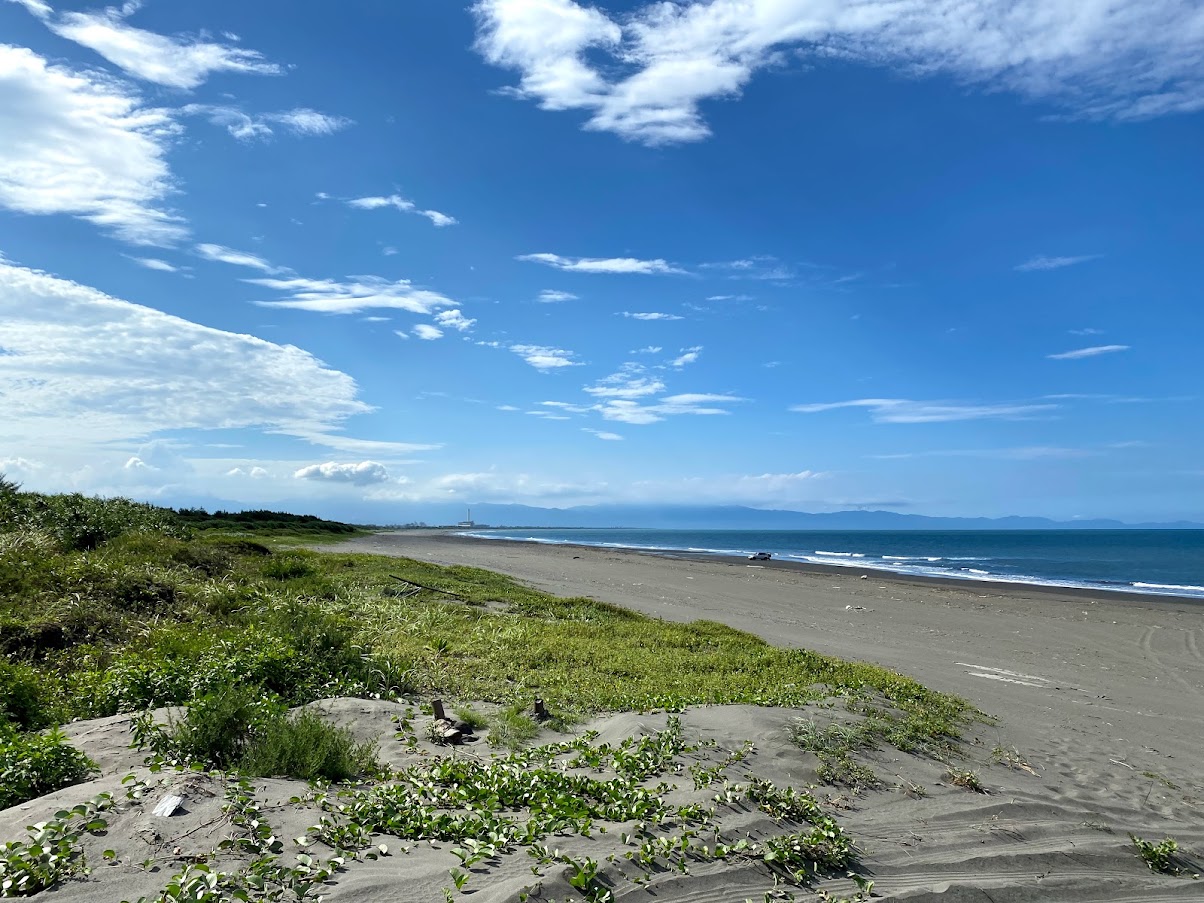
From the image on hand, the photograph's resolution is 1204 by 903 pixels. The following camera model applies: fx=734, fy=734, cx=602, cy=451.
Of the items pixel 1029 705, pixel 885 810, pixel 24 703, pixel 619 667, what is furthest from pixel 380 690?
pixel 1029 705

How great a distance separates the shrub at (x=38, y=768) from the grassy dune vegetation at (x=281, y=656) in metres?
0.01

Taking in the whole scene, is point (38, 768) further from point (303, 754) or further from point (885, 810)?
point (885, 810)

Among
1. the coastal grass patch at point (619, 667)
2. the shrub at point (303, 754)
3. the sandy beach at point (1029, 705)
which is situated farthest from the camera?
the coastal grass patch at point (619, 667)

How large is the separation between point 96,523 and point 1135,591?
156 ft

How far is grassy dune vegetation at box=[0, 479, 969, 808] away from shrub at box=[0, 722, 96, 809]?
0.5 inches

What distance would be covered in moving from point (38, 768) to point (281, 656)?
3999 millimetres

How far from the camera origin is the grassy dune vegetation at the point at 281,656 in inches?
287

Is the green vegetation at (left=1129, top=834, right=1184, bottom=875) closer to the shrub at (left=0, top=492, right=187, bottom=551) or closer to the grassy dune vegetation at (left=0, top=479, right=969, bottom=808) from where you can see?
the grassy dune vegetation at (left=0, top=479, right=969, bottom=808)

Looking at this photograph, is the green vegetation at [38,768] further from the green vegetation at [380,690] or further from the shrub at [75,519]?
the shrub at [75,519]

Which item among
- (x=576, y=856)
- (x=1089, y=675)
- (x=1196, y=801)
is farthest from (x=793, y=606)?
(x=576, y=856)

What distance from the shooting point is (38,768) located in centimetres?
579

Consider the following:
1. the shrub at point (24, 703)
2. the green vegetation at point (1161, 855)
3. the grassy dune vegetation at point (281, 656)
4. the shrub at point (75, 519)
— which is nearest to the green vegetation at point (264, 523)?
the shrub at point (75, 519)

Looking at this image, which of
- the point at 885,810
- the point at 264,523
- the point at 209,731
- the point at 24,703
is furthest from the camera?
the point at 264,523

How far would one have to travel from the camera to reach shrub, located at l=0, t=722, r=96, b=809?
5637mm
